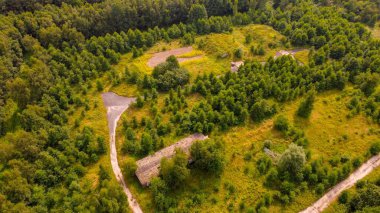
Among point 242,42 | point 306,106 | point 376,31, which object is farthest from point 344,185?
point 376,31

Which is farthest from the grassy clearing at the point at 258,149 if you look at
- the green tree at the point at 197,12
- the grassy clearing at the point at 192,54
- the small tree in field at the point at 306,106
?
the green tree at the point at 197,12

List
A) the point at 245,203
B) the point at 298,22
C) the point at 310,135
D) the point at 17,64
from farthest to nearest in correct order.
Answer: the point at 298,22 → the point at 17,64 → the point at 310,135 → the point at 245,203

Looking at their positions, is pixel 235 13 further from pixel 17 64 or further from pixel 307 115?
pixel 17 64

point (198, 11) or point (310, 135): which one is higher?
point (198, 11)

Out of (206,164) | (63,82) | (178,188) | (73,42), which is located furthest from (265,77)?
(73,42)

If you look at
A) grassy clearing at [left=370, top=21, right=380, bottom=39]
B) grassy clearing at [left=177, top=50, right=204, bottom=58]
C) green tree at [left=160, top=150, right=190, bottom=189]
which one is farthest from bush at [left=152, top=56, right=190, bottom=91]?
grassy clearing at [left=370, top=21, right=380, bottom=39]

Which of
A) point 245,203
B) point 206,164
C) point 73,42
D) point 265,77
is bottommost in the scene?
point 245,203

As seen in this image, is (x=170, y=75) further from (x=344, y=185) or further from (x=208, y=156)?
(x=344, y=185)
